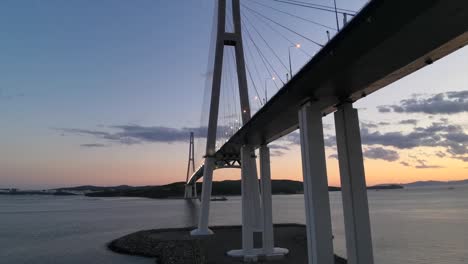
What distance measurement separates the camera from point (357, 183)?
13.4 m

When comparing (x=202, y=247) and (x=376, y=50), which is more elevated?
(x=376, y=50)

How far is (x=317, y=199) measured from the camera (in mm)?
12938

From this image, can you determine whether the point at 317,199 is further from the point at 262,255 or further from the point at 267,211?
the point at 262,255

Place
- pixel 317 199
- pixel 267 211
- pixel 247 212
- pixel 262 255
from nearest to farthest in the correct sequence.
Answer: pixel 317 199, pixel 267 211, pixel 262 255, pixel 247 212

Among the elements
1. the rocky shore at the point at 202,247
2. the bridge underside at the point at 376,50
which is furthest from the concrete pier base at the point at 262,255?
the bridge underside at the point at 376,50

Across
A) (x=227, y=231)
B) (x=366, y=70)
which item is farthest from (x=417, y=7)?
(x=227, y=231)

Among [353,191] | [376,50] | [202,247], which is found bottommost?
[202,247]

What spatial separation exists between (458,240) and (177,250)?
88.1 feet

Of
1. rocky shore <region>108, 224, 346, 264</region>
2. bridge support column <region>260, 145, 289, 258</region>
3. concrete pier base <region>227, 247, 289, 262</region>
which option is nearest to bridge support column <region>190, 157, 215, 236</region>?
rocky shore <region>108, 224, 346, 264</region>

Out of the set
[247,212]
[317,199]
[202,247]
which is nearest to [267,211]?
[247,212]

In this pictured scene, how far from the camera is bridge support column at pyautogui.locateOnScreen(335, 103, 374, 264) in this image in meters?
13.1

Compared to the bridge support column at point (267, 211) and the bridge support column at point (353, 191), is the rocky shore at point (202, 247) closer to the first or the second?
the bridge support column at point (267, 211)

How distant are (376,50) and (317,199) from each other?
5649 millimetres

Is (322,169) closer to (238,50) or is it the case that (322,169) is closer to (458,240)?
(238,50)
